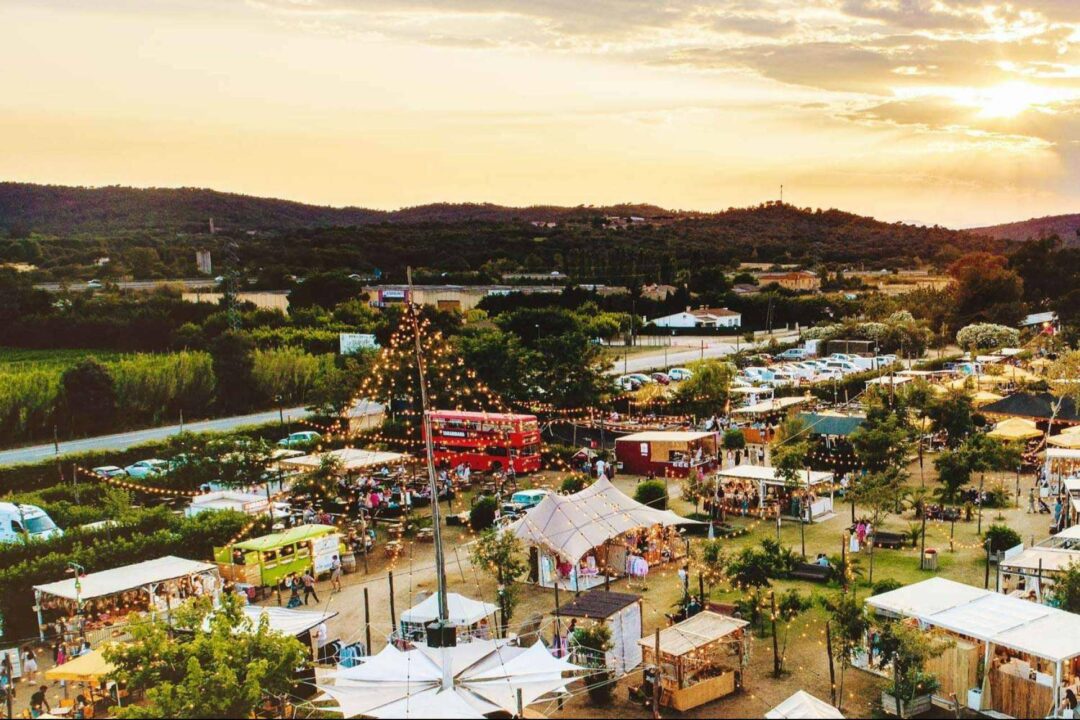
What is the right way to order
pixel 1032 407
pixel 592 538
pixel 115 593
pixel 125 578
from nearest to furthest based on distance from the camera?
pixel 115 593 → pixel 125 578 → pixel 592 538 → pixel 1032 407

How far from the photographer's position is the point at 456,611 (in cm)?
1509

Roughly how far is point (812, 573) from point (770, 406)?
15910 millimetres

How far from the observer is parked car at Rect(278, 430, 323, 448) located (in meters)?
Answer: 30.2

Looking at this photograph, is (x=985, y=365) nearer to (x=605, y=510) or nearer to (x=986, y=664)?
(x=605, y=510)

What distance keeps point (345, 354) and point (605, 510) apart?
94.6 ft

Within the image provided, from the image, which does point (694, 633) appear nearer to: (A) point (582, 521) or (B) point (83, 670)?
(A) point (582, 521)

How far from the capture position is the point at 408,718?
877 cm

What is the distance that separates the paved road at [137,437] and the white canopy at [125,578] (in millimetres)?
14250

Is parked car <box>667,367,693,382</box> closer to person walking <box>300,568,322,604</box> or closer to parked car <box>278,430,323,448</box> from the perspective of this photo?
parked car <box>278,430,323,448</box>

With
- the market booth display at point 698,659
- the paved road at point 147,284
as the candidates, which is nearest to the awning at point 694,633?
the market booth display at point 698,659

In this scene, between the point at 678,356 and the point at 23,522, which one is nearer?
the point at 23,522

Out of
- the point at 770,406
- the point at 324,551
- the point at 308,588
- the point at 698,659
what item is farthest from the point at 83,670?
the point at 770,406

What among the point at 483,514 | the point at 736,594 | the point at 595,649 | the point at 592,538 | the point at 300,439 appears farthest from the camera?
the point at 300,439

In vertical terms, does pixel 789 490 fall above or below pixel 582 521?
below
